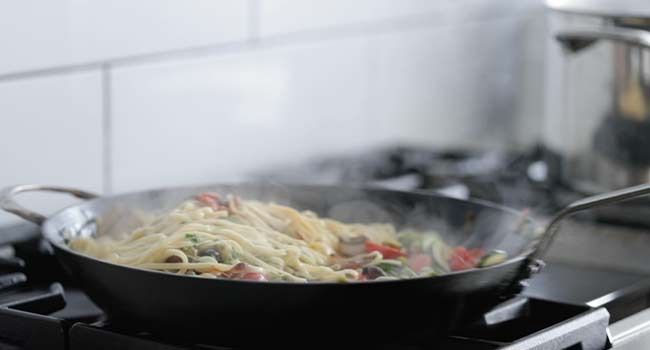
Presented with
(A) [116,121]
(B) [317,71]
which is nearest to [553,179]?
(B) [317,71]

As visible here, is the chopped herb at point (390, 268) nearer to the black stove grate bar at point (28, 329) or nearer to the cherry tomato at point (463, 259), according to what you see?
the cherry tomato at point (463, 259)

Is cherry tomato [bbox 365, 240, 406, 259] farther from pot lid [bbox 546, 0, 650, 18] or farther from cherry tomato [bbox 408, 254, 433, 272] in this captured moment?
pot lid [bbox 546, 0, 650, 18]

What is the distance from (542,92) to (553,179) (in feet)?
2.36

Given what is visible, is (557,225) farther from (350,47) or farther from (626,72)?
(350,47)

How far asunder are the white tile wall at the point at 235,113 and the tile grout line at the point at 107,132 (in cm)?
1

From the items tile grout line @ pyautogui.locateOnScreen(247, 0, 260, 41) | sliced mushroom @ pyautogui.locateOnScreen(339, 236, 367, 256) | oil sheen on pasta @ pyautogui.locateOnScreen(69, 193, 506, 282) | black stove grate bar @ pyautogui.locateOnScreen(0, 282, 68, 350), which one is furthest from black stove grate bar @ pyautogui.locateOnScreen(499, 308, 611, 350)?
tile grout line @ pyautogui.locateOnScreen(247, 0, 260, 41)

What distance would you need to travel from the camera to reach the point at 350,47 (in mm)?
2201

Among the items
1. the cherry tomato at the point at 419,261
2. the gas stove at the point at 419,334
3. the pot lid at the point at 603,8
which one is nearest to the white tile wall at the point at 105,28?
the gas stove at the point at 419,334

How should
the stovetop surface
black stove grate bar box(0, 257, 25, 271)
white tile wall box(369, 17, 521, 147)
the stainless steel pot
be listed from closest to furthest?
the stovetop surface < black stove grate bar box(0, 257, 25, 271) < the stainless steel pot < white tile wall box(369, 17, 521, 147)

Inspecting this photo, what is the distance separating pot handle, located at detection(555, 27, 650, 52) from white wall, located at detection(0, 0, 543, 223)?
447mm

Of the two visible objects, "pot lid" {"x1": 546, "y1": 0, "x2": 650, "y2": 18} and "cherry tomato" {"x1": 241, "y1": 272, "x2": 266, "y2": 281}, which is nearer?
"cherry tomato" {"x1": 241, "y1": 272, "x2": 266, "y2": 281}

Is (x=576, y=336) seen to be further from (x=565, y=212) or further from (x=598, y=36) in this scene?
(x=598, y=36)

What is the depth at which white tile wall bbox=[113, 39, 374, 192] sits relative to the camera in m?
1.79

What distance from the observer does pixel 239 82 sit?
197 cm
